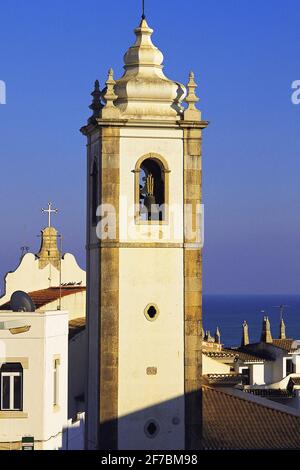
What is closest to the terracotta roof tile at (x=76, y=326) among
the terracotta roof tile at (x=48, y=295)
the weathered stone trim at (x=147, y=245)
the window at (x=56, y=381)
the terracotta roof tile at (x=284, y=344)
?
the terracotta roof tile at (x=48, y=295)

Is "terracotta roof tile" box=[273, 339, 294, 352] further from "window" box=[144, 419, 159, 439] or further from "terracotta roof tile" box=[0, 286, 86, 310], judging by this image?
"window" box=[144, 419, 159, 439]

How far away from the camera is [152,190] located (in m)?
42.2

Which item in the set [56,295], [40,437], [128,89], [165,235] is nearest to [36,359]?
[40,437]

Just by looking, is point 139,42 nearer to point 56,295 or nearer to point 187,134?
point 187,134

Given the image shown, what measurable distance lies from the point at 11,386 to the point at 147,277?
4373 mm

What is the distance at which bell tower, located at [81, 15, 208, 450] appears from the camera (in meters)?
41.2

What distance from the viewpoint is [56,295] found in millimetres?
55844

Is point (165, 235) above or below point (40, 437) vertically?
above

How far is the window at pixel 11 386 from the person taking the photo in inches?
1594

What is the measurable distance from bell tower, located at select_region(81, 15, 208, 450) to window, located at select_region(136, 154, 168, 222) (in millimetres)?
36

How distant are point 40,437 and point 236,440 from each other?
8.55 m

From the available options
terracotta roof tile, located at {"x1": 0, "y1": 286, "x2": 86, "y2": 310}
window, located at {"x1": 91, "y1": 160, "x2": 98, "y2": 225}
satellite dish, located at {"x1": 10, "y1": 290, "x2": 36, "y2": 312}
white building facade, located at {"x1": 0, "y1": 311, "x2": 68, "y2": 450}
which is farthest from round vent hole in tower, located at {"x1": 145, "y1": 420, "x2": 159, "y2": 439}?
terracotta roof tile, located at {"x1": 0, "y1": 286, "x2": 86, "y2": 310}
